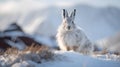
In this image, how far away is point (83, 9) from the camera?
197m

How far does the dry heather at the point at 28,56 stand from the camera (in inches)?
545

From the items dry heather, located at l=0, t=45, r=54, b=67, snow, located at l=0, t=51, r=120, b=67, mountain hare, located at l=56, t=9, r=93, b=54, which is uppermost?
mountain hare, located at l=56, t=9, r=93, b=54

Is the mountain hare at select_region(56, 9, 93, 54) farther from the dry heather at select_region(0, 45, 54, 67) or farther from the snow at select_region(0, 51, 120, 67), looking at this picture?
the dry heather at select_region(0, 45, 54, 67)

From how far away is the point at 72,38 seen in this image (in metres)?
19.3

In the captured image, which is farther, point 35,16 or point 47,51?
point 35,16

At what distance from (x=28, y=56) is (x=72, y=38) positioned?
533 cm

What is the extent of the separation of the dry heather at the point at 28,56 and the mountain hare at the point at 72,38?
4531mm

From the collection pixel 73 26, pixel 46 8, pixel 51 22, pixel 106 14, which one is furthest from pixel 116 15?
pixel 73 26

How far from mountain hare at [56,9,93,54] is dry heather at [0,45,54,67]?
453 cm

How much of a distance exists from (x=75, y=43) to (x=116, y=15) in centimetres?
14700

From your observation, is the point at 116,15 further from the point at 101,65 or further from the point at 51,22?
the point at 101,65

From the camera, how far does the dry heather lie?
45.5 feet

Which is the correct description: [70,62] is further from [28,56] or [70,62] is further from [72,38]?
[72,38]

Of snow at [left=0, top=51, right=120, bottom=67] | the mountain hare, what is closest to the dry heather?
snow at [left=0, top=51, right=120, bottom=67]
